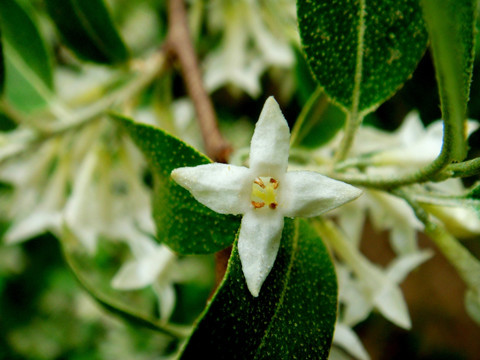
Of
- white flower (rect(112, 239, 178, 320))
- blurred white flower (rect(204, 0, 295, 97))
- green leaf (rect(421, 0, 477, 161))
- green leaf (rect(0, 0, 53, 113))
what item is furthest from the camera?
blurred white flower (rect(204, 0, 295, 97))

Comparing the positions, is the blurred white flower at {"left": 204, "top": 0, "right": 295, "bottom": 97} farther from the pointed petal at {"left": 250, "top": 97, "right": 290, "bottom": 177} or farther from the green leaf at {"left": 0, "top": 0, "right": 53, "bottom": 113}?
the pointed petal at {"left": 250, "top": 97, "right": 290, "bottom": 177}

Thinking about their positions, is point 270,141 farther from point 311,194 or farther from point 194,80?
point 194,80

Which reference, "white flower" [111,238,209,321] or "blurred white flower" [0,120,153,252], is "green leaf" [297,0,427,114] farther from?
"blurred white flower" [0,120,153,252]

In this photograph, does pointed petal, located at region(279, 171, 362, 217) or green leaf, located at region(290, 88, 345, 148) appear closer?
pointed petal, located at region(279, 171, 362, 217)

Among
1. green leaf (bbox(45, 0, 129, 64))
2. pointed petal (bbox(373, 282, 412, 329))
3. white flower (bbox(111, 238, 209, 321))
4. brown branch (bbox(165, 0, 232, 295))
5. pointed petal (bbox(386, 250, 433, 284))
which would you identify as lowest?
pointed petal (bbox(373, 282, 412, 329))

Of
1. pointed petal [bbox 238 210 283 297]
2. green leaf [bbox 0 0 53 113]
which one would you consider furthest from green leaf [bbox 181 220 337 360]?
green leaf [bbox 0 0 53 113]

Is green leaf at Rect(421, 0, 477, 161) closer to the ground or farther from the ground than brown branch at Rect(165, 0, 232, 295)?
farther from the ground

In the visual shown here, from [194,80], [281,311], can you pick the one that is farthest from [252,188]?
[194,80]

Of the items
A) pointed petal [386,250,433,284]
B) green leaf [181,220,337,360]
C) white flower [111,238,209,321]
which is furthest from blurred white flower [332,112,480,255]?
white flower [111,238,209,321]

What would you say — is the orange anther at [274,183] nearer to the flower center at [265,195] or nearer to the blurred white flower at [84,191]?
the flower center at [265,195]

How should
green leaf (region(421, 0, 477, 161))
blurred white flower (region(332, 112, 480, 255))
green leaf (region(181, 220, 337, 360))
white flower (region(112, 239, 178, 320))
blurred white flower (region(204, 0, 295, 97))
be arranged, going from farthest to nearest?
blurred white flower (region(204, 0, 295, 97)), white flower (region(112, 239, 178, 320)), blurred white flower (region(332, 112, 480, 255)), green leaf (region(181, 220, 337, 360)), green leaf (region(421, 0, 477, 161))
